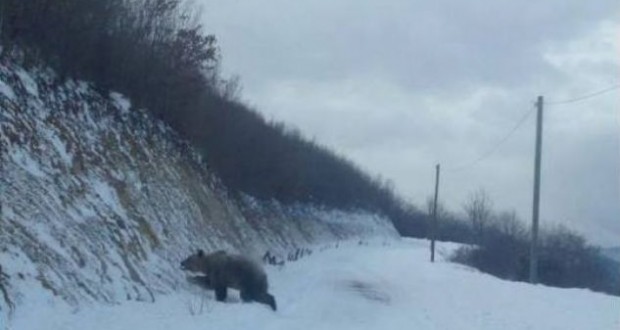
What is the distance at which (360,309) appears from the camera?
2622 centimetres

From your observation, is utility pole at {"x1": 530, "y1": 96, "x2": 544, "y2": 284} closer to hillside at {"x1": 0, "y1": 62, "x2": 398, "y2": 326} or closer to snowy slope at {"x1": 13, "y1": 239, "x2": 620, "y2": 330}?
snowy slope at {"x1": 13, "y1": 239, "x2": 620, "y2": 330}

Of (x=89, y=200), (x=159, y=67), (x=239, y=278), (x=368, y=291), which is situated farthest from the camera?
(x=159, y=67)

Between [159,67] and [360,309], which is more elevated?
[159,67]

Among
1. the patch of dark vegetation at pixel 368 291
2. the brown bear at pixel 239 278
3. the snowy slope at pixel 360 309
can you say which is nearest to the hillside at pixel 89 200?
the snowy slope at pixel 360 309

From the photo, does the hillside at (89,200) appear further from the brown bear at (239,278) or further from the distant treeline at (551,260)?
the distant treeline at (551,260)

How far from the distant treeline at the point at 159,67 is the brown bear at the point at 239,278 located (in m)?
7.04

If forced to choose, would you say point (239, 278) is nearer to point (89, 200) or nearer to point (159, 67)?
point (89, 200)

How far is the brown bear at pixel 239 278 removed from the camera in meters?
24.2

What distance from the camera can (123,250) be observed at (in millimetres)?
23609

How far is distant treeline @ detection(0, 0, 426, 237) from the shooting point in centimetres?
2814

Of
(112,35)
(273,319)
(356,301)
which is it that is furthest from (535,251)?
(273,319)

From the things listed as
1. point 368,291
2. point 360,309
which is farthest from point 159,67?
point 360,309

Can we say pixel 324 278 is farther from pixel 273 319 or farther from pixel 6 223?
pixel 6 223

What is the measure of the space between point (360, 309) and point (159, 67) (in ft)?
51.7
